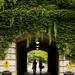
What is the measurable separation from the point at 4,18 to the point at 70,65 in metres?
3.81

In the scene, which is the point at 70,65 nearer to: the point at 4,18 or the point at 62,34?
the point at 62,34

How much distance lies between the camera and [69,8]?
49.5 feet

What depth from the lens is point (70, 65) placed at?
14.7 metres

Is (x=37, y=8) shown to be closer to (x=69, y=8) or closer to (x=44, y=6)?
(x=44, y=6)

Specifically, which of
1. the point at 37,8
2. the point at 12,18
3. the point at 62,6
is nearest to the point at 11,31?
the point at 12,18

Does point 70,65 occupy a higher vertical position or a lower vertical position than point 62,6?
lower

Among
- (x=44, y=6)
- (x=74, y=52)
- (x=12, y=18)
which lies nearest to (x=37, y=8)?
(x=44, y=6)

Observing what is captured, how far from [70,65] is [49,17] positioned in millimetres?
2455

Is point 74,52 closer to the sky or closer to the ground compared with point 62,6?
closer to the ground

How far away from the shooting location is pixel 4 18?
15.0m

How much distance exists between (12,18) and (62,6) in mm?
2464

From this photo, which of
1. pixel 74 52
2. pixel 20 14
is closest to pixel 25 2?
pixel 20 14

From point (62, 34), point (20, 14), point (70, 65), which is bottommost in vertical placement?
point (70, 65)

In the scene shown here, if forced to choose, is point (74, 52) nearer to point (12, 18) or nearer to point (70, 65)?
point (70, 65)
